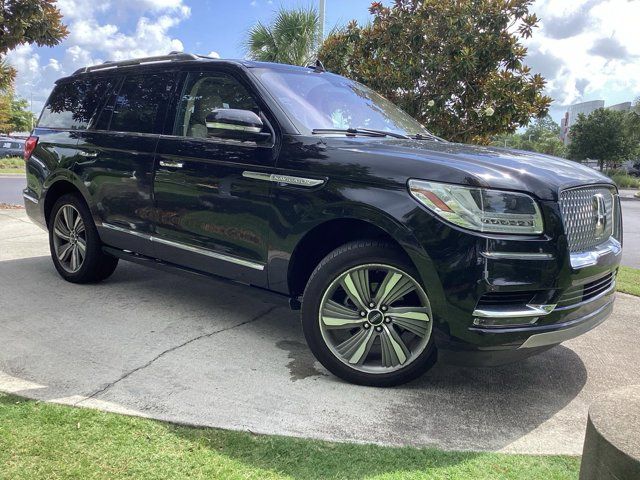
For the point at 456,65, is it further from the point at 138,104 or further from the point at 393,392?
the point at 393,392

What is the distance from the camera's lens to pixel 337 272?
326 cm

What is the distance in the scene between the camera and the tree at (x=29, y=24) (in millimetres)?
9359

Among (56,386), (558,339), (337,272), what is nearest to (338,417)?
(337,272)

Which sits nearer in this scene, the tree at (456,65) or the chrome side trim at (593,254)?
the chrome side trim at (593,254)

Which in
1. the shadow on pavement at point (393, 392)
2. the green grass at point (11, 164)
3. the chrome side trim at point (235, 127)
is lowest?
the green grass at point (11, 164)

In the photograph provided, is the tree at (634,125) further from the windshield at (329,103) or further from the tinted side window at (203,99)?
the tinted side window at (203,99)

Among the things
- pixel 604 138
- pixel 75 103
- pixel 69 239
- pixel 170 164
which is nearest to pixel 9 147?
pixel 75 103

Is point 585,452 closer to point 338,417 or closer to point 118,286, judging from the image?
point 338,417

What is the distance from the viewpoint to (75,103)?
531 cm

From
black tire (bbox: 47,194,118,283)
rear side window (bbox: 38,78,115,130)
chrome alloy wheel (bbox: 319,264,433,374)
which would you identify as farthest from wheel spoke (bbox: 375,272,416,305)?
rear side window (bbox: 38,78,115,130)

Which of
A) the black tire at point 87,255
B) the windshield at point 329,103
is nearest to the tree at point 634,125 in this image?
the windshield at point 329,103

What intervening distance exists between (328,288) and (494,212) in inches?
41.6

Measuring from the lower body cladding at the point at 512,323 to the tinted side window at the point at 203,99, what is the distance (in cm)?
211

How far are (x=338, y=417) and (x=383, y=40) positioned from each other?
6.51 m
